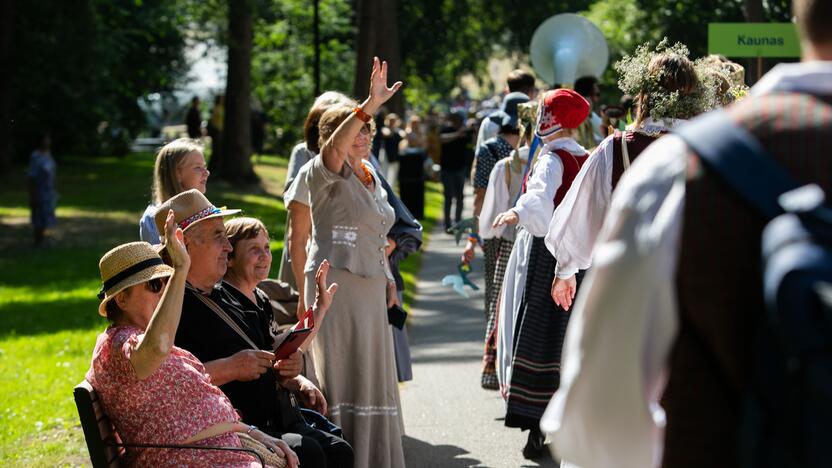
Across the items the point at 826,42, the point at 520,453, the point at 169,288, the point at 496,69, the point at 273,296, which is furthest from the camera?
the point at 496,69

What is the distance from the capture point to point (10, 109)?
24531mm

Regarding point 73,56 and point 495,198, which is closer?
point 495,198

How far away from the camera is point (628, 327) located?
7.20 ft

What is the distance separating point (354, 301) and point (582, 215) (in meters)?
1.46

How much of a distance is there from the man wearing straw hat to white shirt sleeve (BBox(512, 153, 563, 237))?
1.62 meters

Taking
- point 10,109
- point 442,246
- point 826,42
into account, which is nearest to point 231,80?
point 10,109

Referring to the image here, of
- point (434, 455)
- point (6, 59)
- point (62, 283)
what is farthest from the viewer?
point (6, 59)

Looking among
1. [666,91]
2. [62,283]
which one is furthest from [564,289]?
[62,283]

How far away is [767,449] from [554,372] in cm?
452

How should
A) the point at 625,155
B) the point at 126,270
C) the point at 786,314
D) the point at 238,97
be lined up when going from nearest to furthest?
the point at 786,314, the point at 126,270, the point at 625,155, the point at 238,97

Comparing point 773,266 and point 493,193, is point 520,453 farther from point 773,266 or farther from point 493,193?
point 773,266

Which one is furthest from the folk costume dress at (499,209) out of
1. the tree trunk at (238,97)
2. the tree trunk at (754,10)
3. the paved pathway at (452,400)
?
the tree trunk at (238,97)

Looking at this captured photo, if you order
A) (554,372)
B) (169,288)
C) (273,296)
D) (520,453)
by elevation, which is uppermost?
(169,288)

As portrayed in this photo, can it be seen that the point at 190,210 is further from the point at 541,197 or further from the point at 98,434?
the point at 541,197
